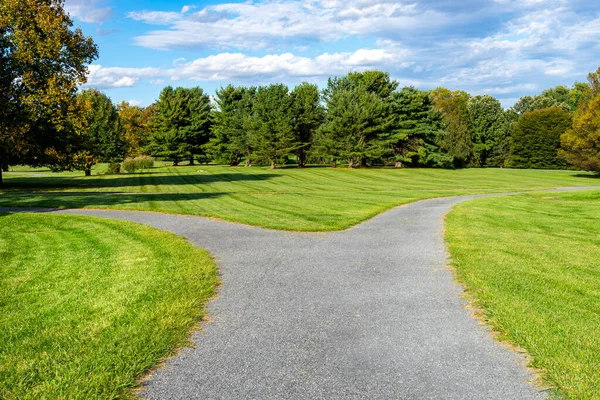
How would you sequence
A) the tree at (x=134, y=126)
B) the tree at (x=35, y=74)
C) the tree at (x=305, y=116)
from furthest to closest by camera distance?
the tree at (x=134, y=126) < the tree at (x=305, y=116) < the tree at (x=35, y=74)

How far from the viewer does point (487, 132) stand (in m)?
→ 70.4

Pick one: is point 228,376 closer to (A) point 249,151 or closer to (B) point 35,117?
(B) point 35,117

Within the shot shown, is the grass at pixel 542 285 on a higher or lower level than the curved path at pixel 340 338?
higher

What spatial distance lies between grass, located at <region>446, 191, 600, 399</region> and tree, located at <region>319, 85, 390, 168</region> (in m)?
39.3

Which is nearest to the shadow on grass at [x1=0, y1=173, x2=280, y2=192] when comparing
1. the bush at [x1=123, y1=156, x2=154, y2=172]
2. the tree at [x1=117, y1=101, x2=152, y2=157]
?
the bush at [x1=123, y1=156, x2=154, y2=172]

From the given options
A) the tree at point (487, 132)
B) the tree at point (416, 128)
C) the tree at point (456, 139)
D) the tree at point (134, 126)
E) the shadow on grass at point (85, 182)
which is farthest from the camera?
the tree at point (134, 126)

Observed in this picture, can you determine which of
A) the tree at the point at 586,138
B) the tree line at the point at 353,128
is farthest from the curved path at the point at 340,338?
the tree at the point at 586,138

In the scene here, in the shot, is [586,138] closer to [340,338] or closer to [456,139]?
[456,139]

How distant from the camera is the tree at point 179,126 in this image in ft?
203

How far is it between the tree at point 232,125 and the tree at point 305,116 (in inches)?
256

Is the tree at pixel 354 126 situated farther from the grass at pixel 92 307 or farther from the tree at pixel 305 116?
the grass at pixel 92 307

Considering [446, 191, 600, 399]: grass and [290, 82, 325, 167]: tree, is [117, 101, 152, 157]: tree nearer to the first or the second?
[290, 82, 325, 167]: tree

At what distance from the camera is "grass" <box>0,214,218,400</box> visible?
4.02 m

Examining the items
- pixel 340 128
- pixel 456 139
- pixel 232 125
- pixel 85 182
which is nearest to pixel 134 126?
pixel 232 125
